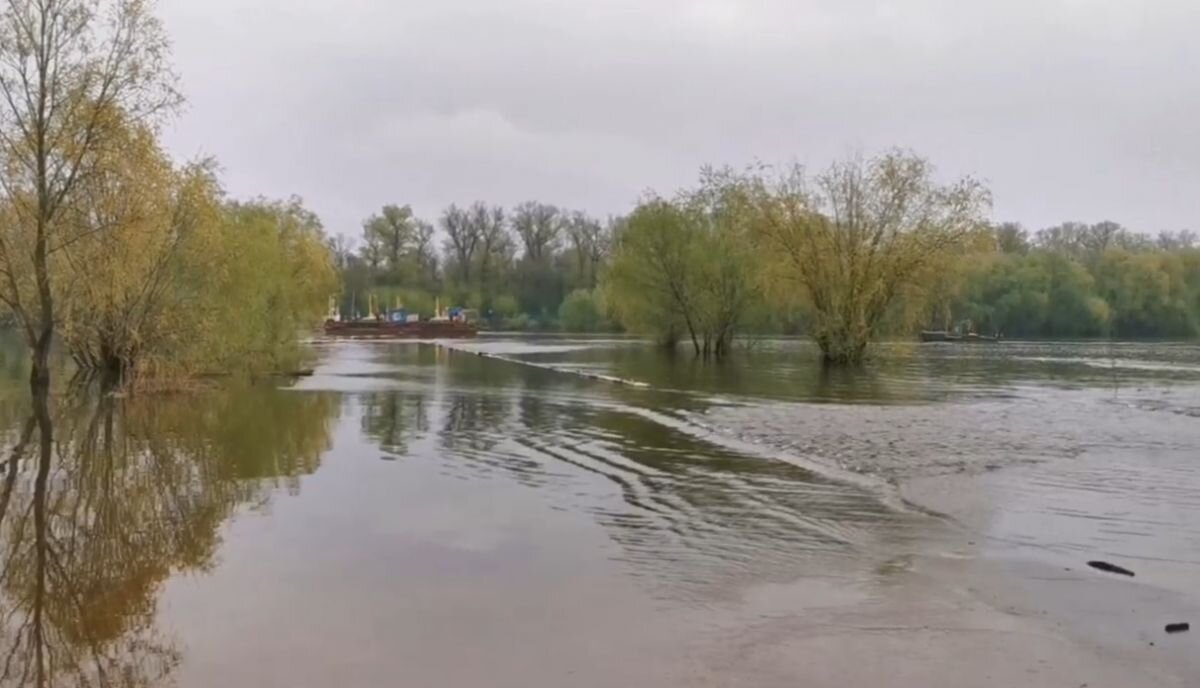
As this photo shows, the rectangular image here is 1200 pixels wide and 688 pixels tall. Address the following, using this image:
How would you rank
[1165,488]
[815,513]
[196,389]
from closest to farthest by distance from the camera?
1. [815,513]
2. [1165,488]
3. [196,389]

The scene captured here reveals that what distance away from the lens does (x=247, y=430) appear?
62.0ft

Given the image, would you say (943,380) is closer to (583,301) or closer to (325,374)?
(325,374)

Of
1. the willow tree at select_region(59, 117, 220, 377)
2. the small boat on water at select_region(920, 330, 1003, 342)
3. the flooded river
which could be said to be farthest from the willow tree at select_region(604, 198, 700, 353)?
the flooded river

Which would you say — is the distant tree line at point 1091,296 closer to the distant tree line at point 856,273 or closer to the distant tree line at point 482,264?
the distant tree line at point 856,273

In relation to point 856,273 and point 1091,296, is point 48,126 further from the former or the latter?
point 1091,296

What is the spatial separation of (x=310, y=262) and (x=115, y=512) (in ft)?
134

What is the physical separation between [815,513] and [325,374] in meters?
28.1

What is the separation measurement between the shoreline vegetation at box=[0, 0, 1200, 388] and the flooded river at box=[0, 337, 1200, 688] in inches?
233

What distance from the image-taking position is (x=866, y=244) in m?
44.2

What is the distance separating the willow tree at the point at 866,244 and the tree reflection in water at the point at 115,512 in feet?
90.8

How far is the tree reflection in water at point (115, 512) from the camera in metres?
6.67

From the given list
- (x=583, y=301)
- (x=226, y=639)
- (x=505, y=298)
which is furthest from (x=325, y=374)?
(x=505, y=298)

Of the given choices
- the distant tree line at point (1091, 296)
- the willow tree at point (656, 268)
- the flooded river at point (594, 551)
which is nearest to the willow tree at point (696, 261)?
the willow tree at point (656, 268)

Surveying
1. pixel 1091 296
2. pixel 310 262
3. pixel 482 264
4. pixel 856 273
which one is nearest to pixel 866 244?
pixel 856 273
